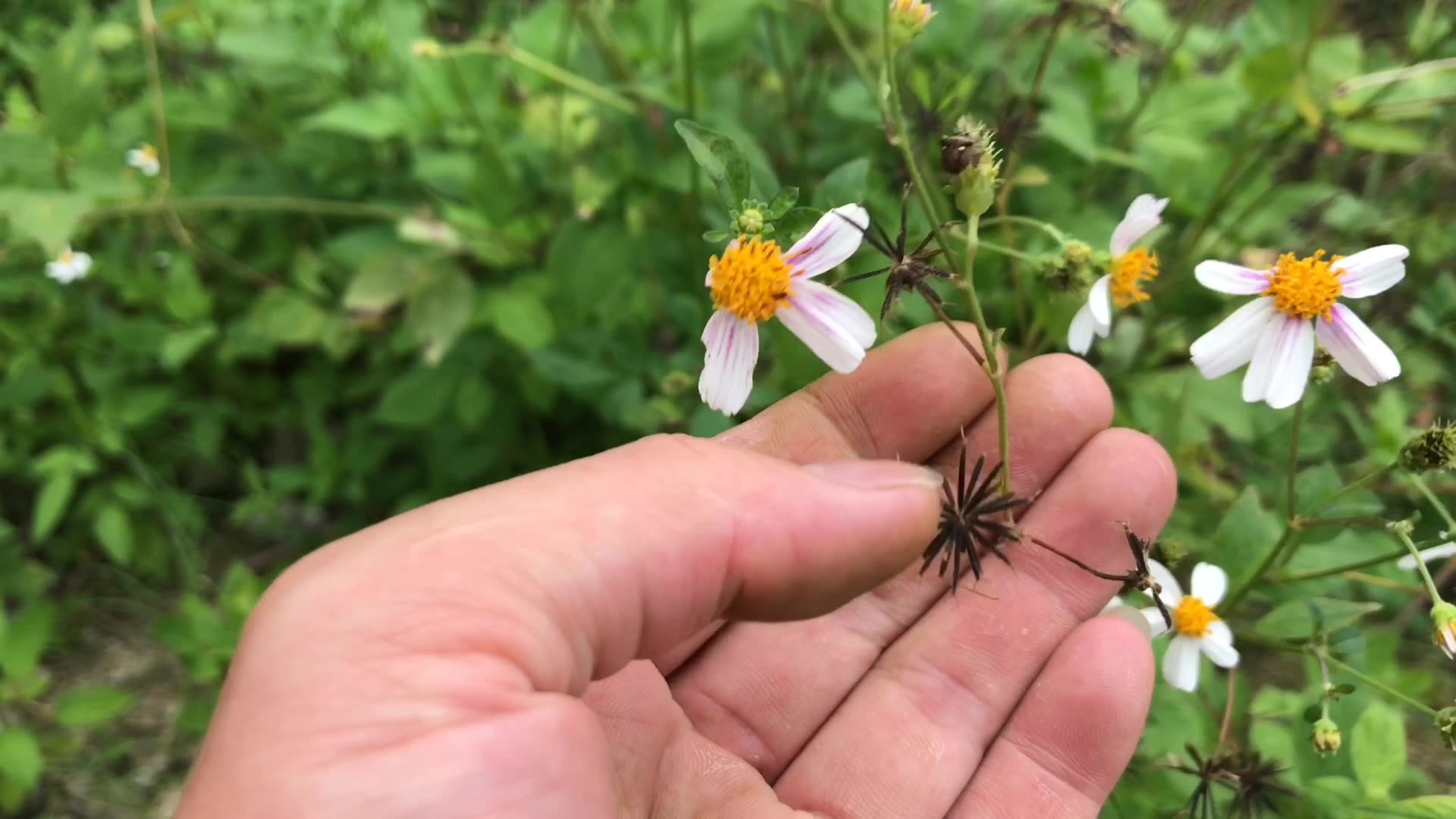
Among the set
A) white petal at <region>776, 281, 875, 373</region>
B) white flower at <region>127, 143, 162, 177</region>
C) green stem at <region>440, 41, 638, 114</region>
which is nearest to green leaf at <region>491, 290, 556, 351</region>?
green stem at <region>440, 41, 638, 114</region>

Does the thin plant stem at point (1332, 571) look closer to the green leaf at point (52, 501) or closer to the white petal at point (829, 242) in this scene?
the white petal at point (829, 242)

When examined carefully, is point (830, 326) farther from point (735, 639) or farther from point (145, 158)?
point (145, 158)

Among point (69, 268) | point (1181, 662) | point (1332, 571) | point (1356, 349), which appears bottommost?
point (69, 268)

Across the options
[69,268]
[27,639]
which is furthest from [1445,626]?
[69,268]

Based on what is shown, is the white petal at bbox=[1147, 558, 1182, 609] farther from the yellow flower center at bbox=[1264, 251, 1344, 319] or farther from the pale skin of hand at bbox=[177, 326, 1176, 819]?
the yellow flower center at bbox=[1264, 251, 1344, 319]

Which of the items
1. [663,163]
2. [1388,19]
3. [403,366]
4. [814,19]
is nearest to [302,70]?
[403,366]

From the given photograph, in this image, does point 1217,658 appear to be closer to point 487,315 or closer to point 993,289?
point 993,289
